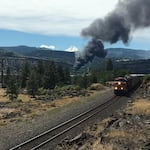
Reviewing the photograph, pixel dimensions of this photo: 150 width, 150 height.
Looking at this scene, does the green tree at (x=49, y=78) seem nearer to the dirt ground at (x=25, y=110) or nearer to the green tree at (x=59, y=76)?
the green tree at (x=59, y=76)

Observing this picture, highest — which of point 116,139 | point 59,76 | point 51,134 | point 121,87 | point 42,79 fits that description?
point 116,139

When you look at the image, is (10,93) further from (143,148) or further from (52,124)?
(143,148)

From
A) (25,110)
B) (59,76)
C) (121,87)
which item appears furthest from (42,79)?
(25,110)

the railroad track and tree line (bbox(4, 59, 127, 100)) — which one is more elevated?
the railroad track

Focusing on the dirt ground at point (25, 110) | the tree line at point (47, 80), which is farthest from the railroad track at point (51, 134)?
the tree line at point (47, 80)

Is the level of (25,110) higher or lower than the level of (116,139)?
lower

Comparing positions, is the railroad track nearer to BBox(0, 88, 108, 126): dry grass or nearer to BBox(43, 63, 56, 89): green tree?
BBox(0, 88, 108, 126): dry grass

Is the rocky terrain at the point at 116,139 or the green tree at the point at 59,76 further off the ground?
the rocky terrain at the point at 116,139

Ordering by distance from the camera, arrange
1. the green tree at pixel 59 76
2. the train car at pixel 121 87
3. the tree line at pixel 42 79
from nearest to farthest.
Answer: the train car at pixel 121 87 < the tree line at pixel 42 79 < the green tree at pixel 59 76

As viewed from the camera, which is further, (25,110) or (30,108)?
(30,108)

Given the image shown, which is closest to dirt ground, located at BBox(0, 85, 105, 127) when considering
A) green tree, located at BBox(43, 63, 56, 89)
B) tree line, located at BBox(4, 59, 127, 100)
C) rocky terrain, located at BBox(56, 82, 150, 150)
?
rocky terrain, located at BBox(56, 82, 150, 150)

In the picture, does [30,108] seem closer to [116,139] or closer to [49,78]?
[116,139]

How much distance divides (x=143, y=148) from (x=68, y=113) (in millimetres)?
23628

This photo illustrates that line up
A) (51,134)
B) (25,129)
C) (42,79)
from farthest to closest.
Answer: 1. (42,79)
2. (25,129)
3. (51,134)
